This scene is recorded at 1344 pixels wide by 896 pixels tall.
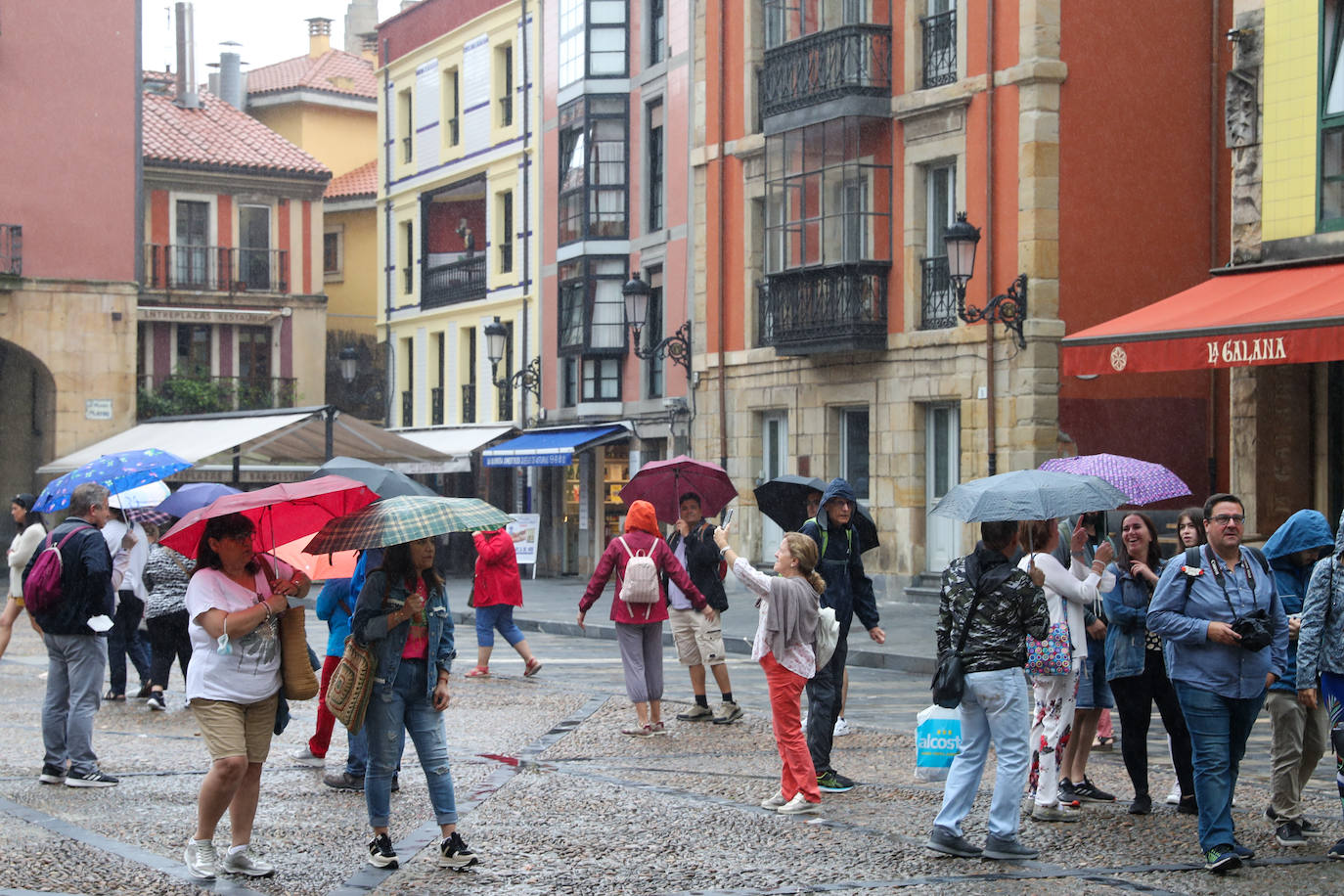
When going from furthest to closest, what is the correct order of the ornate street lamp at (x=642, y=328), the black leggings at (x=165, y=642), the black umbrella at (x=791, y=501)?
the ornate street lamp at (x=642, y=328), the black leggings at (x=165, y=642), the black umbrella at (x=791, y=501)

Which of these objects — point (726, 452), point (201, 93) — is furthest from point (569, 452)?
point (201, 93)

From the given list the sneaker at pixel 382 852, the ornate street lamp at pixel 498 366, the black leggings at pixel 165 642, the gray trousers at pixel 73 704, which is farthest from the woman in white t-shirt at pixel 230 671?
the ornate street lamp at pixel 498 366

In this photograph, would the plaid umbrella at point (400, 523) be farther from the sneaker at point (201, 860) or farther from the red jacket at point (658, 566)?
the red jacket at point (658, 566)

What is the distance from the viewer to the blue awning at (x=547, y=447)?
32.6 m

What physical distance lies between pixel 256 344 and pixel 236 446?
19.4 metres

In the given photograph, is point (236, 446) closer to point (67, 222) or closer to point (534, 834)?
point (67, 222)

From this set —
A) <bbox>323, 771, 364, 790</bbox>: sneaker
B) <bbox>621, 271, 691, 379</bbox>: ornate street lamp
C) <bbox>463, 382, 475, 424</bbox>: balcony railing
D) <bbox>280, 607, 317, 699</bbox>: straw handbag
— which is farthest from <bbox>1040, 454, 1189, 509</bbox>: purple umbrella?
<bbox>463, 382, 475, 424</bbox>: balcony railing

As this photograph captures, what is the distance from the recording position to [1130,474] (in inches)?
446

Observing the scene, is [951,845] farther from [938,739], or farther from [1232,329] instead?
[1232,329]

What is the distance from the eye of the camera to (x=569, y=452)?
32312 millimetres

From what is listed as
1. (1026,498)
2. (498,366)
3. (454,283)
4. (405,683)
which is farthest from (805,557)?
(454,283)

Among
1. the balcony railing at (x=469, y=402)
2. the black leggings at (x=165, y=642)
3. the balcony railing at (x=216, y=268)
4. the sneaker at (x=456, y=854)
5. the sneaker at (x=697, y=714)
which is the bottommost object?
the sneaker at (x=697, y=714)

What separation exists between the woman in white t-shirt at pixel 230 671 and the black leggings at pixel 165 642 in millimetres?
5814

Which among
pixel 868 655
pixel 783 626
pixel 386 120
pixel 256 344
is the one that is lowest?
pixel 868 655
